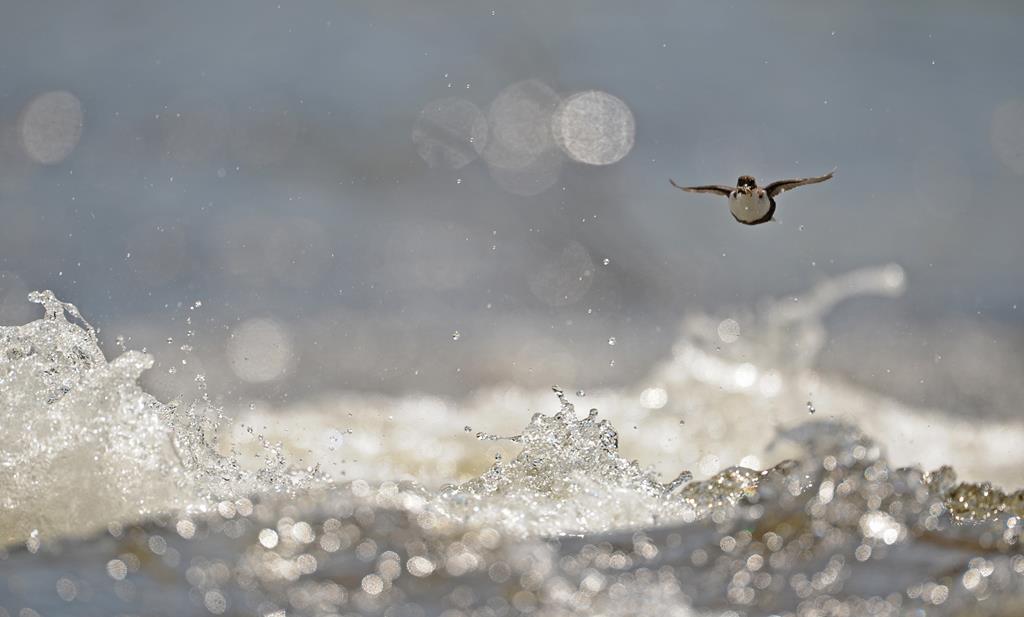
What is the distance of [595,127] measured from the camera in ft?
46.8

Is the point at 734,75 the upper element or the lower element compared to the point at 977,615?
upper

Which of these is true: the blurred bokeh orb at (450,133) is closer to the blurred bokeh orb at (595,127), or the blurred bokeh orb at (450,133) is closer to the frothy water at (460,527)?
the blurred bokeh orb at (595,127)

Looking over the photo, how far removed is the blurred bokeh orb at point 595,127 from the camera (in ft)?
44.7

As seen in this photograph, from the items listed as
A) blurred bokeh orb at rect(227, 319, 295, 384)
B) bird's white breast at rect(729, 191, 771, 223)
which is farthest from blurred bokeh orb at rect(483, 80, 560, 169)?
bird's white breast at rect(729, 191, 771, 223)

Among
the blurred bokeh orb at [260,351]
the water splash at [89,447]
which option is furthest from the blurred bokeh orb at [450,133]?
the water splash at [89,447]

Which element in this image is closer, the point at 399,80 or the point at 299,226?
the point at 299,226

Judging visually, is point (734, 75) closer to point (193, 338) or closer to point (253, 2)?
point (253, 2)

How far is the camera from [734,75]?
1434cm

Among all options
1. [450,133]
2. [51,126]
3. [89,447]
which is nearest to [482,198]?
[450,133]

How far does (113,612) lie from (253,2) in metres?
12.4

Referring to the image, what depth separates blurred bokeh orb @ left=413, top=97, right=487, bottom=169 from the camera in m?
13.7

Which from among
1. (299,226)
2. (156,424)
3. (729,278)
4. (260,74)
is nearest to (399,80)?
(260,74)

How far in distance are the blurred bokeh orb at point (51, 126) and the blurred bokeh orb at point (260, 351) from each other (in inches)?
141

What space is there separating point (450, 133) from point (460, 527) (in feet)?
32.7
